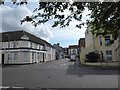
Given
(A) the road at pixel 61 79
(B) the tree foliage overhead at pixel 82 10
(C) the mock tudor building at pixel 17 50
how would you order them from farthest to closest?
(C) the mock tudor building at pixel 17 50 → (A) the road at pixel 61 79 → (B) the tree foliage overhead at pixel 82 10

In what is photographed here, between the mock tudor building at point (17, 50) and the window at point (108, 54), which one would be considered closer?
the window at point (108, 54)

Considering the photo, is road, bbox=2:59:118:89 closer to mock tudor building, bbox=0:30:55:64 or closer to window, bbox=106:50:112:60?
window, bbox=106:50:112:60

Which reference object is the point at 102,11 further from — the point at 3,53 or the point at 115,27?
the point at 3,53

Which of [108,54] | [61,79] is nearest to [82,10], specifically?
[61,79]

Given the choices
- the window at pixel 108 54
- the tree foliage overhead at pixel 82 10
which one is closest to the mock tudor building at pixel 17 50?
the window at pixel 108 54

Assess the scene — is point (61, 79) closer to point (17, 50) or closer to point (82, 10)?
point (82, 10)

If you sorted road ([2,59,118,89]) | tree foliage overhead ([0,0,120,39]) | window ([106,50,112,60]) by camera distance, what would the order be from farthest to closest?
1. window ([106,50,112,60])
2. road ([2,59,118,89])
3. tree foliage overhead ([0,0,120,39])

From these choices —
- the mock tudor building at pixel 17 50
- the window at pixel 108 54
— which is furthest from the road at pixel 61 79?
the mock tudor building at pixel 17 50

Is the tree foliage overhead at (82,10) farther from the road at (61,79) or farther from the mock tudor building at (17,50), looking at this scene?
the mock tudor building at (17,50)

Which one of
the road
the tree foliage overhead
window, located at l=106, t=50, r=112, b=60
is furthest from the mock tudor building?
the tree foliage overhead

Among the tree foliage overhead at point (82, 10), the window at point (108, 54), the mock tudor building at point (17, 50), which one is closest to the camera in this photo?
the tree foliage overhead at point (82, 10)

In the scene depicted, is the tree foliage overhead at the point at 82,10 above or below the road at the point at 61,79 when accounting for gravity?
above

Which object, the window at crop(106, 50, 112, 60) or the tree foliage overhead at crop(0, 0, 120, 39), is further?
the window at crop(106, 50, 112, 60)

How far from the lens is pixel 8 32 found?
58.5 metres
